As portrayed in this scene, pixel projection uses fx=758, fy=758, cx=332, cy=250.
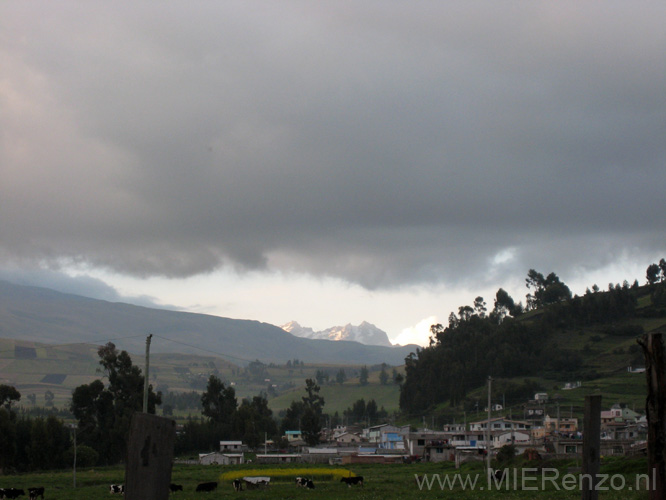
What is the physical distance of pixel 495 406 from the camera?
165125 mm

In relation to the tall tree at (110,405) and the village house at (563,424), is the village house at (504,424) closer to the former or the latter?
the village house at (563,424)

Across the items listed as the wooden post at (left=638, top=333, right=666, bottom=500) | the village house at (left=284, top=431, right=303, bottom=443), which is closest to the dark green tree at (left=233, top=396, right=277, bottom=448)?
the village house at (left=284, top=431, right=303, bottom=443)

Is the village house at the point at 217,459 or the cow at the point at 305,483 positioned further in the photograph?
the village house at the point at 217,459

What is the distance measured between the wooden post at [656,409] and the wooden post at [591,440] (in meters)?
0.44

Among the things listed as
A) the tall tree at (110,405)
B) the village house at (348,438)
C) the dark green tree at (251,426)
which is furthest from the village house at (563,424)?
the tall tree at (110,405)

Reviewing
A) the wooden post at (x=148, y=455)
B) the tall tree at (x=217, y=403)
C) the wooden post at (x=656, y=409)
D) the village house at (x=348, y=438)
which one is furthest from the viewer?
the village house at (x=348, y=438)

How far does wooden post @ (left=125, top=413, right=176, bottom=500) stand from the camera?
5.61 m

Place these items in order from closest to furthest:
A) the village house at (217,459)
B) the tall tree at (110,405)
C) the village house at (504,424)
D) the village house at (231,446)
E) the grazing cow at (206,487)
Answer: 1. the grazing cow at (206,487)
2. the village house at (217,459)
3. the tall tree at (110,405)
4. the village house at (231,446)
5. the village house at (504,424)

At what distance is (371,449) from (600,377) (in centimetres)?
7525

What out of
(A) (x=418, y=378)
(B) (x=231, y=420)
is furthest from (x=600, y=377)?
(B) (x=231, y=420)

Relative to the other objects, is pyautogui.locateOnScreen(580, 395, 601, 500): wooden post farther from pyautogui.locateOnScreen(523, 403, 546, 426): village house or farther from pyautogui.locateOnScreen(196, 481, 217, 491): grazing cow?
pyautogui.locateOnScreen(523, 403, 546, 426): village house

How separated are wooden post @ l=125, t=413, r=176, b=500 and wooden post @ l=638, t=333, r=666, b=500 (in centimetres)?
425

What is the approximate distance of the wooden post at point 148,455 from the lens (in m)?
5.61

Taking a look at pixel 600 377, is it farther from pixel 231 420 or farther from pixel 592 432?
pixel 592 432
